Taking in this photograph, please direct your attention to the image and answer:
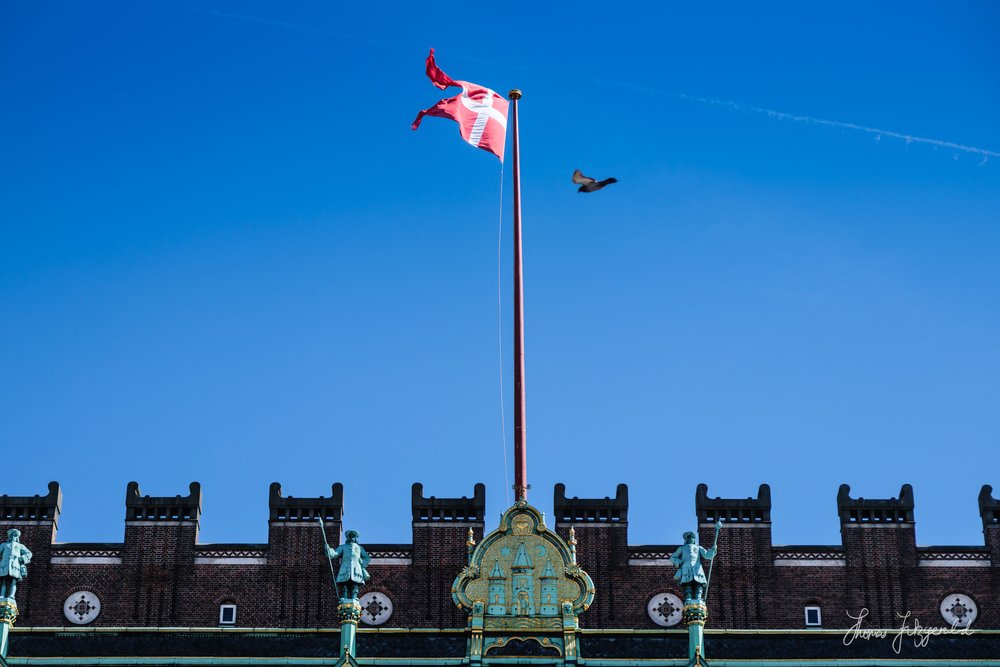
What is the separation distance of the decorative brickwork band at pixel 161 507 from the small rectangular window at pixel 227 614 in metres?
3.06

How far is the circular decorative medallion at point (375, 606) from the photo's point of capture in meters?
72.6

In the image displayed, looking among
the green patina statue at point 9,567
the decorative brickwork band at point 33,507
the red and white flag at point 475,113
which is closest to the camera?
the green patina statue at point 9,567

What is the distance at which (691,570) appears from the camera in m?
57.8

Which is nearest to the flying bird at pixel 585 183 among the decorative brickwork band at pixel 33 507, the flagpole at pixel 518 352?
the flagpole at pixel 518 352

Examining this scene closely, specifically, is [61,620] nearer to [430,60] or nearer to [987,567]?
[430,60]

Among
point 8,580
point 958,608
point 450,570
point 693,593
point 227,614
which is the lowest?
point 693,593

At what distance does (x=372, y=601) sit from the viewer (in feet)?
239

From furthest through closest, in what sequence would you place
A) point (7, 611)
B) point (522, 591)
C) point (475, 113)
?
1. point (475, 113)
2. point (522, 591)
3. point (7, 611)

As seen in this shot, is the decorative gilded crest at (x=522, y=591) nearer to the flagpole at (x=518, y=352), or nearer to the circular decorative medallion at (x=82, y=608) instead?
the flagpole at (x=518, y=352)

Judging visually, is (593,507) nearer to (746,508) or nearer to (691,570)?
(746,508)

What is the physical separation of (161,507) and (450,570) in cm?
936

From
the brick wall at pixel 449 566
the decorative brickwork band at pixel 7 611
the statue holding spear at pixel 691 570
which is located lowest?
the decorative brickwork band at pixel 7 611

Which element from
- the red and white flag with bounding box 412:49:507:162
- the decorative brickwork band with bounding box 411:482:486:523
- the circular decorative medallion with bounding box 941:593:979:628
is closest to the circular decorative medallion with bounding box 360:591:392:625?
the decorative brickwork band with bounding box 411:482:486:523

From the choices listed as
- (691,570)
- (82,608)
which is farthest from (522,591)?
(82,608)
